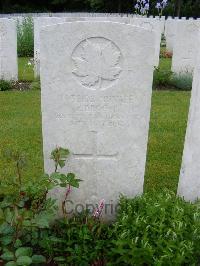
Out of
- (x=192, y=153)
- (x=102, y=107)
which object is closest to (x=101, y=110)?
(x=102, y=107)

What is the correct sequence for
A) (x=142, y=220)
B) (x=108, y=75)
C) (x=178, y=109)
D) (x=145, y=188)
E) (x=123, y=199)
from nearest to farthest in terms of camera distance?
(x=142, y=220) → (x=108, y=75) → (x=123, y=199) → (x=145, y=188) → (x=178, y=109)

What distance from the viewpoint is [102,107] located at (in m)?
3.21

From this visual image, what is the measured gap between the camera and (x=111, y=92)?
3.16 metres

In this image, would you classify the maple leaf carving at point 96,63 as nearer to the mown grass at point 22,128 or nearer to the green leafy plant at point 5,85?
the mown grass at point 22,128

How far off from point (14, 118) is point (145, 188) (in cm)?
313

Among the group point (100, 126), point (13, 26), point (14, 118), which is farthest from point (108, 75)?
point (13, 26)

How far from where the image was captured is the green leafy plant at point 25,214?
2.44m

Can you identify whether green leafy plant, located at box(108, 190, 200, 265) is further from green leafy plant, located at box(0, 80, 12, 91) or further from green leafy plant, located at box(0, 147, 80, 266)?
green leafy plant, located at box(0, 80, 12, 91)

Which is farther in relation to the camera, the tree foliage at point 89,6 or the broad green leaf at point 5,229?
the tree foliage at point 89,6

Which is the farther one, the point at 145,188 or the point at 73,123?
the point at 145,188

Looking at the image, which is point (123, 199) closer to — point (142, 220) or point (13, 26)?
point (142, 220)

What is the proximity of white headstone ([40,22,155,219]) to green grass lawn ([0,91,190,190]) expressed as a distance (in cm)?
52

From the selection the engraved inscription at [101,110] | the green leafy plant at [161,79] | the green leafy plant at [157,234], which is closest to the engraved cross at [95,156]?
the engraved inscription at [101,110]

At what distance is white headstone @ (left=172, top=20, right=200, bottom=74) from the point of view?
9.55 metres
